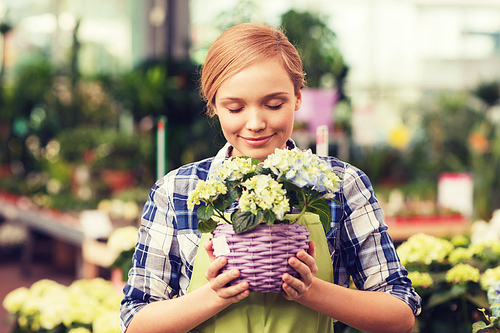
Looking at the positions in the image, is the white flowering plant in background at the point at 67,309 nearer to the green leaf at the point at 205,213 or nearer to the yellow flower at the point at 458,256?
the green leaf at the point at 205,213

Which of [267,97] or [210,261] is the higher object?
[267,97]

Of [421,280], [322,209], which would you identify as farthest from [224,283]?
[421,280]

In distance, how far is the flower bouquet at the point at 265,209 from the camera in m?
0.85

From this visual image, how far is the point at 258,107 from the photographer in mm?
1021

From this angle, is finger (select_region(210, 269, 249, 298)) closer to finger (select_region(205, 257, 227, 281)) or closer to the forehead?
finger (select_region(205, 257, 227, 281))

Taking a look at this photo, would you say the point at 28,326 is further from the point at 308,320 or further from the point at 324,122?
the point at 324,122

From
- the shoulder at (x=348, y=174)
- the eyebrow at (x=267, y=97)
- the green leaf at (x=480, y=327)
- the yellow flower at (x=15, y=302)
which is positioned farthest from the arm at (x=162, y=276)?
the yellow flower at (x=15, y=302)

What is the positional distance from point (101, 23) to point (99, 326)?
752 centimetres

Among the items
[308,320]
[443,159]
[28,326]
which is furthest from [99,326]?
[443,159]

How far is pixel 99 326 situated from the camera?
71.6 inches

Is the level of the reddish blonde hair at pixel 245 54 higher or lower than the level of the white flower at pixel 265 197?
higher

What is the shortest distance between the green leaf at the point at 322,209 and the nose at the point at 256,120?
0.61 ft

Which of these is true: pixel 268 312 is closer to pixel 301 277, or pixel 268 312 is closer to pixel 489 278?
pixel 301 277

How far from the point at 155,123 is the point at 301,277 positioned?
5.61 meters
